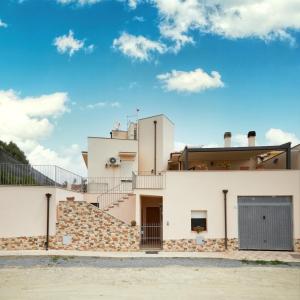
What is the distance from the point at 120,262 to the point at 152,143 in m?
13.0

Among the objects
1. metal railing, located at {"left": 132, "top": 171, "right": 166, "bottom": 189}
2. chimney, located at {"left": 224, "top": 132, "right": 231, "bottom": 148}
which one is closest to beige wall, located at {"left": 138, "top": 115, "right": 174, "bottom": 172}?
chimney, located at {"left": 224, "top": 132, "right": 231, "bottom": 148}

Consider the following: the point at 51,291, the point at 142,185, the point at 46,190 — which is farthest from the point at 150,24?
the point at 51,291

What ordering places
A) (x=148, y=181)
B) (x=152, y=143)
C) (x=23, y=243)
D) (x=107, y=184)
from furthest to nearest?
1. (x=152, y=143)
2. (x=107, y=184)
3. (x=148, y=181)
4. (x=23, y=243)

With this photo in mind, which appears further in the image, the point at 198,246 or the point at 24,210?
the point at 198,246

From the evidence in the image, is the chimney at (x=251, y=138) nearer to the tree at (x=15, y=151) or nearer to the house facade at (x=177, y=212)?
the house facade at (x=177, y=212)

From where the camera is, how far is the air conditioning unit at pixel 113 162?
2663cm

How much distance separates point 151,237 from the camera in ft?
69.9

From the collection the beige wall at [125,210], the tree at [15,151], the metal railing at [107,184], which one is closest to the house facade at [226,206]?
the beige wall at [125,210]

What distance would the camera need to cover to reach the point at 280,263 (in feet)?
52.7

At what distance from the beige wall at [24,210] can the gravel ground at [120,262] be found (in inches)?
91.3

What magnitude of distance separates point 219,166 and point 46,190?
1223 cm

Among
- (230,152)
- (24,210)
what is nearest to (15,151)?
(24,210)

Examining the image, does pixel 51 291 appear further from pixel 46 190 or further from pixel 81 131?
pixel 81 131

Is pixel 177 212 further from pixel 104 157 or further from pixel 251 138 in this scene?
pixel 104 157
